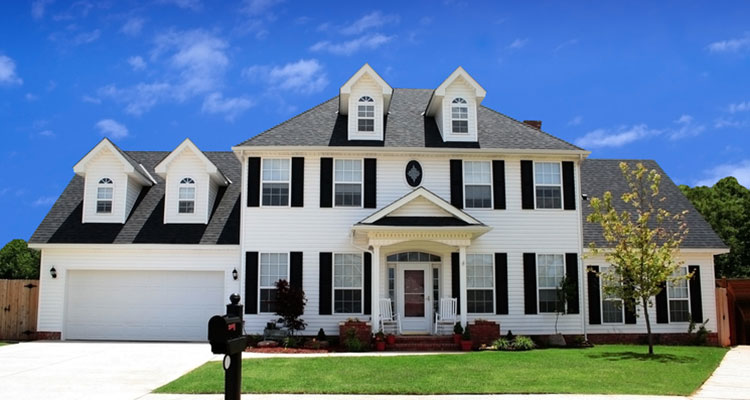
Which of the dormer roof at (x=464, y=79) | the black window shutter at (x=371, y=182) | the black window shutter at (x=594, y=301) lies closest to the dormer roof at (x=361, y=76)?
the dormer roof at (x=464, y=79)

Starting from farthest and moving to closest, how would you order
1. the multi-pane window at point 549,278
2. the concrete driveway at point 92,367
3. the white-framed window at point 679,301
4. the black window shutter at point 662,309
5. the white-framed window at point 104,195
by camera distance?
the white-framed window at point 104,195 → the white-framed window at point 679,301 → the black window shutter at point 662,309 → the multi-pane window at point 549,278 → the concrete driveway at point 92,367

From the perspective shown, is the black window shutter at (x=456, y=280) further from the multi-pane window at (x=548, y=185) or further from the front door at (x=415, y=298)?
the multi-pane window at (x=548, y=185)

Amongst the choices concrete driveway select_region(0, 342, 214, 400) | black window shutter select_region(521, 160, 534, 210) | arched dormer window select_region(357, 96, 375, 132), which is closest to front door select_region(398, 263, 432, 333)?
black window shutter select_region(521, 160, 534, 210)

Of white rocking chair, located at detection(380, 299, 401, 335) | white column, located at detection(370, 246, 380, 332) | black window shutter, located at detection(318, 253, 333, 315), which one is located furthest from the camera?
black window shutter, located at detection(318, 253, 333, 315)

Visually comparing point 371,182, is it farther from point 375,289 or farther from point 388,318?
point 388,318

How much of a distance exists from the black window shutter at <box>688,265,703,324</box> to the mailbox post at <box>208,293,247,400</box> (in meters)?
18.0

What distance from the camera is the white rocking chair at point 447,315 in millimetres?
19312

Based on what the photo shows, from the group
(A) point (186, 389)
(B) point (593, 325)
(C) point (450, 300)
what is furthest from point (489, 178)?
(A) point (186, 389)

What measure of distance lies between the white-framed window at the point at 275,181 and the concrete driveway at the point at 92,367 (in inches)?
192

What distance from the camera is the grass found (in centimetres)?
1138

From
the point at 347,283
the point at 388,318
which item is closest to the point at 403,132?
the point at 347,283

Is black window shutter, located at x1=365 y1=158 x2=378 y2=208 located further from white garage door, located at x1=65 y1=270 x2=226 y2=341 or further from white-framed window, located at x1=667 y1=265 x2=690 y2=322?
white-framed window, located at x1=667 y1=265 x2=690 y2=322

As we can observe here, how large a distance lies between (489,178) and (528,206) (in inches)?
Result: 60.7

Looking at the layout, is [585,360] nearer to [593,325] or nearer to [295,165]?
[593,325]
